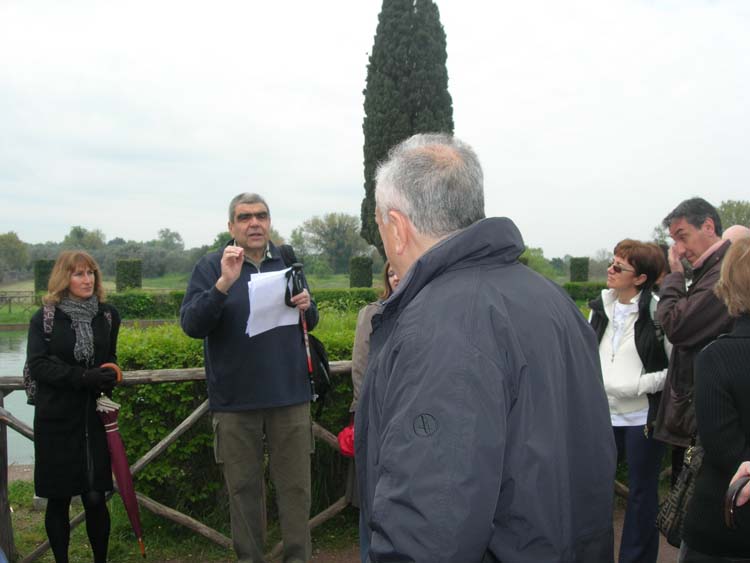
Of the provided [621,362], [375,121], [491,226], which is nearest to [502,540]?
[491,226]

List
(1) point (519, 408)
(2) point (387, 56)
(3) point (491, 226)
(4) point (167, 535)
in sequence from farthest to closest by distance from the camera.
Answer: (2) point (387, 56) < (4) point (167, 535) < (3) point (491, 226) < (1) point (519, 408)

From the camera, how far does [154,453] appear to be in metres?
4.70

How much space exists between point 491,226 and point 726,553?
1.73m

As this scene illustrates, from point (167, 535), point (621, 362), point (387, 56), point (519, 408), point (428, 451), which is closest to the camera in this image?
point (428, 451)

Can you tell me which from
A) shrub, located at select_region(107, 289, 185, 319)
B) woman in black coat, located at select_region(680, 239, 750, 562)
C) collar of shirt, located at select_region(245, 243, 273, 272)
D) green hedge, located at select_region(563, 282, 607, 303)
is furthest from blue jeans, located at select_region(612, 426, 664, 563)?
green hedge, located at select_region(563, 282, 607, 303)

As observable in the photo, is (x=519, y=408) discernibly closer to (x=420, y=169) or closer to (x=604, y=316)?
(x=420, y=169)

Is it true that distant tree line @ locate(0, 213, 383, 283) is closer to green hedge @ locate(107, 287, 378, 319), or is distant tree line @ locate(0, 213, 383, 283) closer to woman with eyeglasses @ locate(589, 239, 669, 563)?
green hedge @ locate(107, 287, 378, 319)

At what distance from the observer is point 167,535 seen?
16.3 feet

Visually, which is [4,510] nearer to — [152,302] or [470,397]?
[470,397]

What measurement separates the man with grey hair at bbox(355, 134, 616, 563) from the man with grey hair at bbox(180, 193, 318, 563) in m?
2.32

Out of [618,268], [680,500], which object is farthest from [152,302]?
[680,500]

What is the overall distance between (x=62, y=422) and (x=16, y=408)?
536 centimetres

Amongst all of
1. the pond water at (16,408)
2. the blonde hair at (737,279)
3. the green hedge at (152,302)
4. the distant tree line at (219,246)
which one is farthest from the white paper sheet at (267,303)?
the green hedge at (152,302)

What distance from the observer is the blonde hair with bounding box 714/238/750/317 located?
2.62 m
